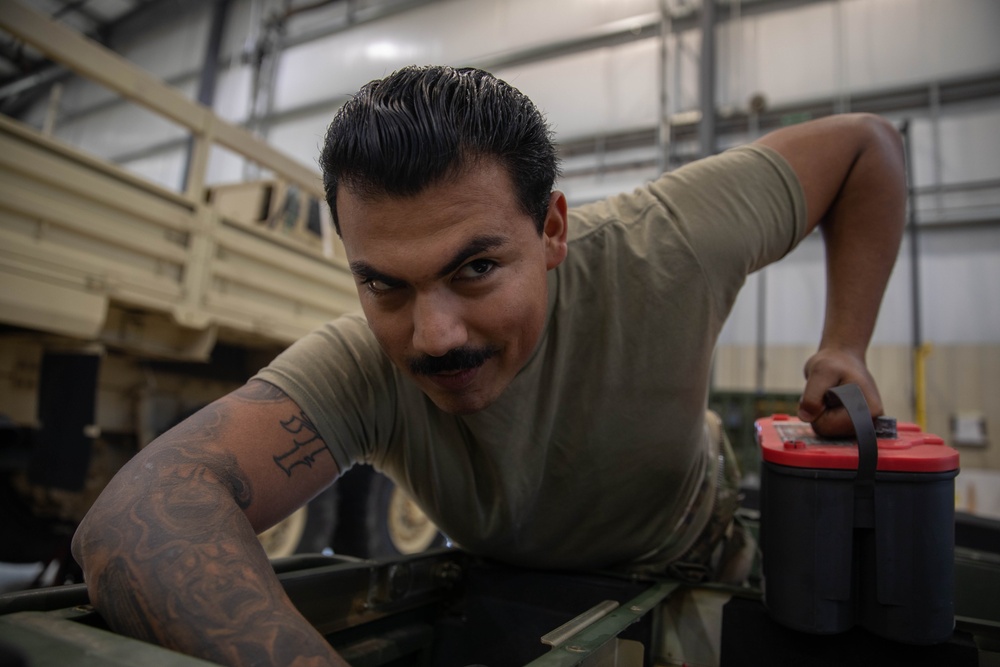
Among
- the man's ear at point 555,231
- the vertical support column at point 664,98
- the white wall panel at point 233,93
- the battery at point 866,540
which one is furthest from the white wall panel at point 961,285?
the white wall panel at point 233,93

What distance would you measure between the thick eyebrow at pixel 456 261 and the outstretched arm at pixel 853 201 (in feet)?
2.38

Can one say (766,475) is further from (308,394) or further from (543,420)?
(308,394)

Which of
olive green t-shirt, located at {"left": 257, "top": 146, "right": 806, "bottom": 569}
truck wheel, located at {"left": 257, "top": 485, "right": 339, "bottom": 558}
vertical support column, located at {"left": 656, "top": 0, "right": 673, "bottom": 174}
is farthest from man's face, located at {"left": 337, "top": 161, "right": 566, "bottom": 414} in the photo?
vertical support column, located at {"left": 656, "top": 0, "right": 673, "bottom": 174}

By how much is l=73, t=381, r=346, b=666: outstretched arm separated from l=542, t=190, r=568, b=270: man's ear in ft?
1.54

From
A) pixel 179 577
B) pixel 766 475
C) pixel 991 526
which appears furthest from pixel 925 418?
pixel 179 577

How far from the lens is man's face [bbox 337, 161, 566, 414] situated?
0.86 metres

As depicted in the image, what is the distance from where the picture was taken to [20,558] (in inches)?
125

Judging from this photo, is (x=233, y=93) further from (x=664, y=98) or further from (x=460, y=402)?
(x=460, y=402)

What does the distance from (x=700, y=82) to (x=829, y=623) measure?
19.6ft

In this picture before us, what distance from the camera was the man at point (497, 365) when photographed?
31.7 inches

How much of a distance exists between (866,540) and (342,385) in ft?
2.65

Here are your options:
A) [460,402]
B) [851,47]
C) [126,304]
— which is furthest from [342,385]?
[851,47]

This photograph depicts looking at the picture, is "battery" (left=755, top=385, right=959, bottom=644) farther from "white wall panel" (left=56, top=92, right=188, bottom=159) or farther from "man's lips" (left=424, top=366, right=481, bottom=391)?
"white wall panel" (left=56, top=92, right=188, bottom=159)

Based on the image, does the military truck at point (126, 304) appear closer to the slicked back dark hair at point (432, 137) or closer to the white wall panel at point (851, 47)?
the slicked back dark hair at point (432, 137)
